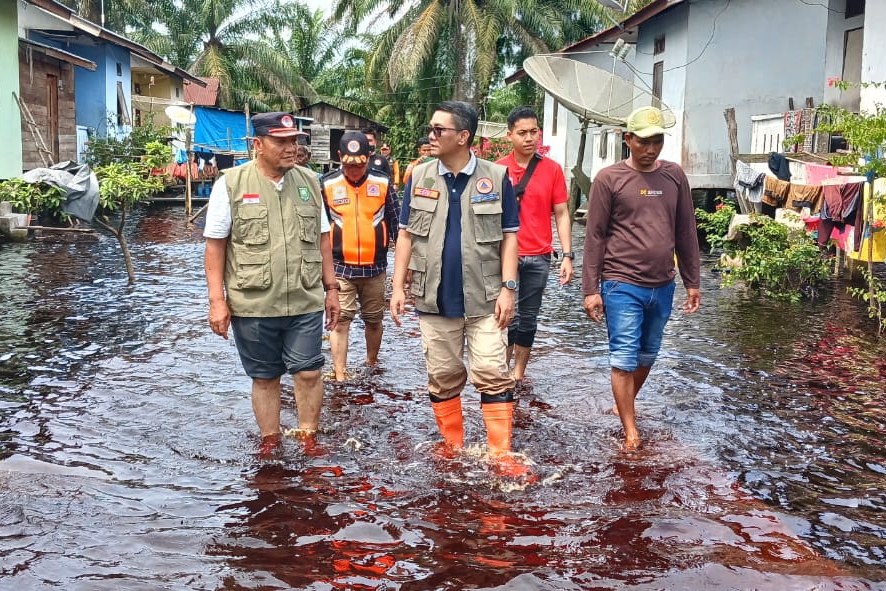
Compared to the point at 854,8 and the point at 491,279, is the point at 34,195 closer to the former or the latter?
the point at 491,279

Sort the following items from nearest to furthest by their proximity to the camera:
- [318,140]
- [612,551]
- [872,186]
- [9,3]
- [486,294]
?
[612,551] → [486,294] → [872,186] → [9,3] → [318,140]

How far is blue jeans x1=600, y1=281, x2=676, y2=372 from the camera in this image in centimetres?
538

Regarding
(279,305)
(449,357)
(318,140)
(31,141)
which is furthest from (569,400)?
(318,140)

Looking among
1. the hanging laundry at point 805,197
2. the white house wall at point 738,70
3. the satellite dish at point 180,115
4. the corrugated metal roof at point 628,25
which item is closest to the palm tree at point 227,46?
the satellite dish at point 180,115

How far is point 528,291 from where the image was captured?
22.0ft

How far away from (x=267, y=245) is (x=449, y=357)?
1.17 metres

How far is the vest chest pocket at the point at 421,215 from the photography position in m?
4.91

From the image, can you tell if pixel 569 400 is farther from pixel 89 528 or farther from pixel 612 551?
pixel 89 528

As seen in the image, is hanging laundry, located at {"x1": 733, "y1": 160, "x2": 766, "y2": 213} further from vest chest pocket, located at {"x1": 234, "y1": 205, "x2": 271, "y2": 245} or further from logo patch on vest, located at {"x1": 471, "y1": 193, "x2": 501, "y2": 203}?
vest chest pocket, located at {"x1": 234, "y1": 205, "x2": 271, "y2": 245}

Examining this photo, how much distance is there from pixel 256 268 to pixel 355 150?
1997 mm

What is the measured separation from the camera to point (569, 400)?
6770mm

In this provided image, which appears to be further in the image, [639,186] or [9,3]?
[9,3]

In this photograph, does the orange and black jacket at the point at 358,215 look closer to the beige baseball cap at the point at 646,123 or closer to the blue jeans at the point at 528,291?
the blue jeans at the point at 528,291

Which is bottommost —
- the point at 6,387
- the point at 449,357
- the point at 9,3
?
the point at 6,387
